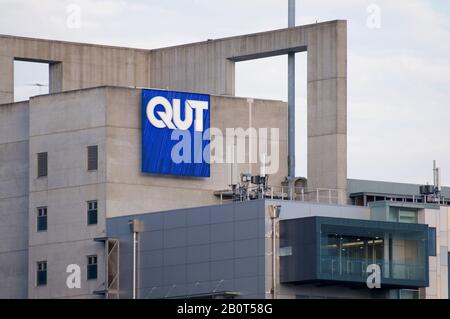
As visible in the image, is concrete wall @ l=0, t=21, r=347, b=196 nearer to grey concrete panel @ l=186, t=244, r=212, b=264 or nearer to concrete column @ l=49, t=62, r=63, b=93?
concrete column @ l=49, t=62, r=63, b=93

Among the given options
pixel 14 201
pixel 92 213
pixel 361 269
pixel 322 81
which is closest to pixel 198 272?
pixel 361 269

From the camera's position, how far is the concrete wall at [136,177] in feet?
421

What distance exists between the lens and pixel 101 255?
416 ft

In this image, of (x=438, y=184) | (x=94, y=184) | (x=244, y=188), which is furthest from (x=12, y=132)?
(x=438, y=184)

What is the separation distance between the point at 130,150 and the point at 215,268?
14665 mm

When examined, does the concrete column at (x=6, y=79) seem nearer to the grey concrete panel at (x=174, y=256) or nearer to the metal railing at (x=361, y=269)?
Answer: the grey concrete panel at (x=174, y=256)

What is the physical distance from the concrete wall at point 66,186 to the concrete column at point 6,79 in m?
8.08

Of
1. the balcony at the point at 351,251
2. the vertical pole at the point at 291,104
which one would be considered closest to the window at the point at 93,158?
the vertical pole at the point at 291,104

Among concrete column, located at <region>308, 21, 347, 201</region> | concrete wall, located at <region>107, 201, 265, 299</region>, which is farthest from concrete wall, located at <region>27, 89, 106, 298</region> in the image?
concrete column, located at <region>308, 21, 347, 201</region>

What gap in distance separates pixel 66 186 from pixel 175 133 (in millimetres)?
9178

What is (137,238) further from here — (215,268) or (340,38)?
(340,38)

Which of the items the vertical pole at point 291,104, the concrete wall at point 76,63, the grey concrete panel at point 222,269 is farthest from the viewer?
the concrete wall at point 76,63

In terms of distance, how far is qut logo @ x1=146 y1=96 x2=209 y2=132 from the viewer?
5118 inches

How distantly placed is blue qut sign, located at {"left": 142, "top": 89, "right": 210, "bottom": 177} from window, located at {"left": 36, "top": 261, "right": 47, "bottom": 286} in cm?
1080
